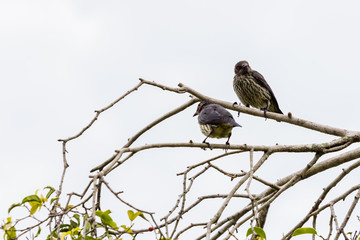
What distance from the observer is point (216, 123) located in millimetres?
7207

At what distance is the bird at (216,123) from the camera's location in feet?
23.6

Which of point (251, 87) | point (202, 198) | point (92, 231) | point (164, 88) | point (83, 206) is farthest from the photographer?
point (251, 87)

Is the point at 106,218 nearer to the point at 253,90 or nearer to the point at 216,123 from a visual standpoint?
the point at 216,123

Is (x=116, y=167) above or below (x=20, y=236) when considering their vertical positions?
above

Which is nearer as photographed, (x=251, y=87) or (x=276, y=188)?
(x=276, y=188)

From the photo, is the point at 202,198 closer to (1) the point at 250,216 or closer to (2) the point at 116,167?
(1) the point at 250,216

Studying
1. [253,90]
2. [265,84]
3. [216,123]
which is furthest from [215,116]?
[265,84]

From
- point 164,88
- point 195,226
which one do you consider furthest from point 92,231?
point 164,88

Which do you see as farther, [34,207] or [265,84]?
[265,84]

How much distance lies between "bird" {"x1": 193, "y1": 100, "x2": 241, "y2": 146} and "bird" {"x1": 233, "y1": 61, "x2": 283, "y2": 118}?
7.02ft

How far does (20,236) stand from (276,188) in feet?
7.23

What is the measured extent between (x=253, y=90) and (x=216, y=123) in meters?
2.66

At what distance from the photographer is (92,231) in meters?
3.81

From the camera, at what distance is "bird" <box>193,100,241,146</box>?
7207 mm
